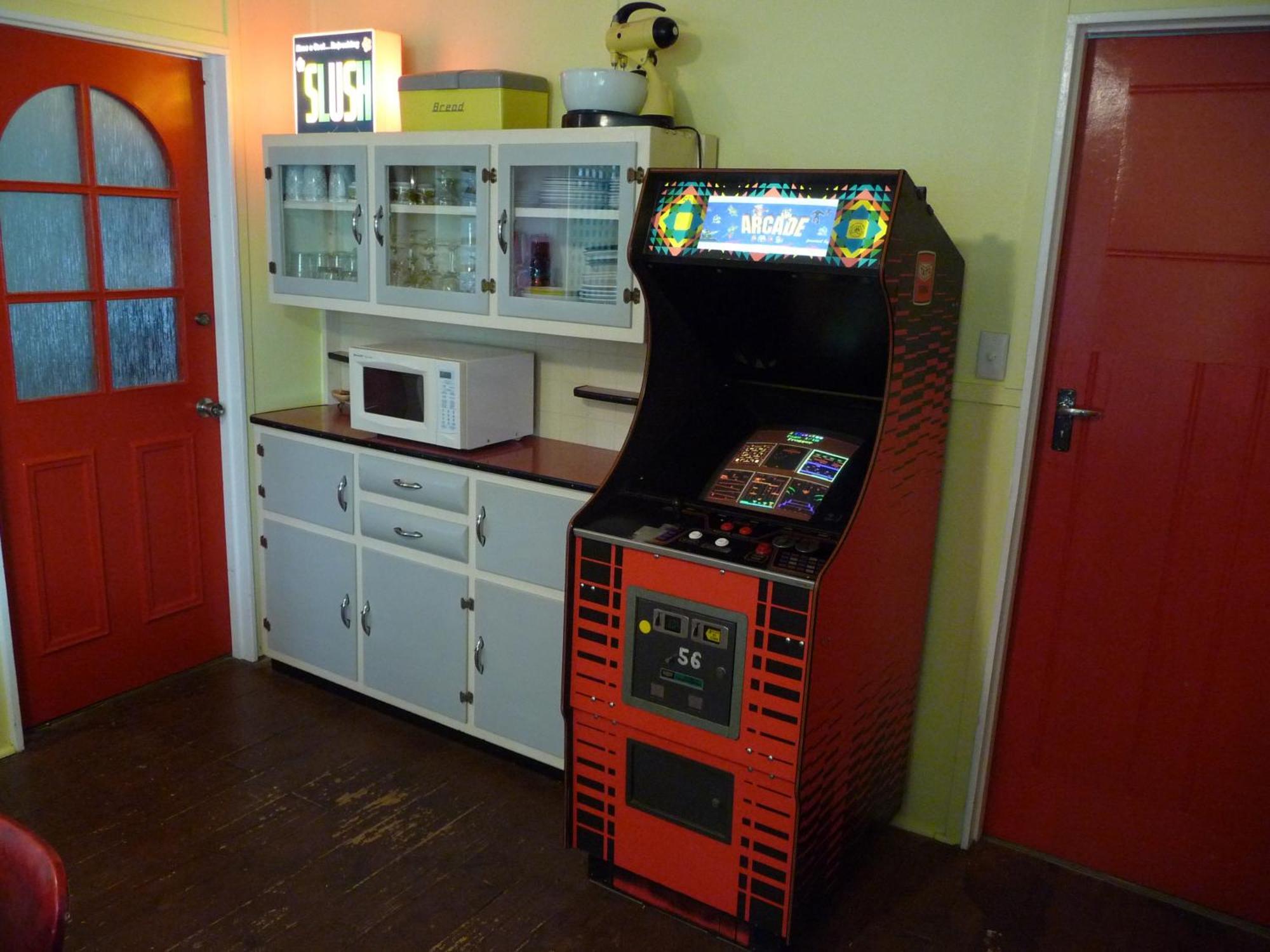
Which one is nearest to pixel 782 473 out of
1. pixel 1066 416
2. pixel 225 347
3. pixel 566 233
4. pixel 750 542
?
pixel 750 542

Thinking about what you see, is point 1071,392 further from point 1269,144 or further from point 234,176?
point 234,176

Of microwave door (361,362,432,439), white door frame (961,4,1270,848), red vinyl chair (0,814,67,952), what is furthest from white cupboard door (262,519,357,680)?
red vinyl chair (0,814,67,952)

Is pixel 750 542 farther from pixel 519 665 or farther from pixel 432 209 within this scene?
pixel 432 209

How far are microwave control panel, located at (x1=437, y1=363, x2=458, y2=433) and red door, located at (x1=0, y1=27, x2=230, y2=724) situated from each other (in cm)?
99

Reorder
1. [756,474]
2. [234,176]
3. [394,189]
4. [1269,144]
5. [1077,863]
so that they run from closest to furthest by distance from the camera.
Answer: [1269,144] < [756,474] < [1077,863] < [394,189] < [234,176]

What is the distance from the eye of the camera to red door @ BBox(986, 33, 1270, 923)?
228 cm

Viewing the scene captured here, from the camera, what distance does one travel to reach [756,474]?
242 cm

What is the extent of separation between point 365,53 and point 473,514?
1.44m

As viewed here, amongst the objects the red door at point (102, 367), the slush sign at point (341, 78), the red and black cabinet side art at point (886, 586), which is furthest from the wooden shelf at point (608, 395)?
the red door at point (102, 367)

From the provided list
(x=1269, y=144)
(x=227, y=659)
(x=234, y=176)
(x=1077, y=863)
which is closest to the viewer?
(x=1269, y=144)

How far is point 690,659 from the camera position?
2.27 metres

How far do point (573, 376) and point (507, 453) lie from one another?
0.33 meters

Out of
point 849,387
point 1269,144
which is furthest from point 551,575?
point 1269,144

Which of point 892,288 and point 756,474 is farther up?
point 892,288
